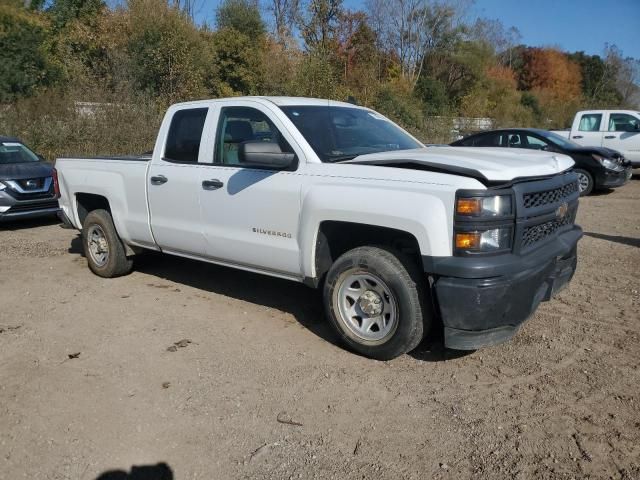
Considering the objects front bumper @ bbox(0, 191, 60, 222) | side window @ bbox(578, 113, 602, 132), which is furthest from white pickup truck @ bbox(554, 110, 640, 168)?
front bumper @ bbox(0, 191, 60, 222)

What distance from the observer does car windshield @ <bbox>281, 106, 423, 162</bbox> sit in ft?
14.8

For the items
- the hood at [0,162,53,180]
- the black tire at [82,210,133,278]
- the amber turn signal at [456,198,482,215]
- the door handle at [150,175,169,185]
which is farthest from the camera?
the hood at [0,162,53,180]

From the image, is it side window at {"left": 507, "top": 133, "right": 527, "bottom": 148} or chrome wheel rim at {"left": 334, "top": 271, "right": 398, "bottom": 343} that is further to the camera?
side window at {"left": 507, "top": 133, "right": 527, "bottom": 148}

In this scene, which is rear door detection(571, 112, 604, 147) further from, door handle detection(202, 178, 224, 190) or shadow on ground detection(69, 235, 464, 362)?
door handle detection(202, 178, 224, 190)

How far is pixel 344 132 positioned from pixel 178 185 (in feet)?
5.32

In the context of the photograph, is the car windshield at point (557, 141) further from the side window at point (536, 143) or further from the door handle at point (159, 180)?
the door handle at point (159, 180)

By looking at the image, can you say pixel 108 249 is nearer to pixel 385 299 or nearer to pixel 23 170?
pixel 385 299

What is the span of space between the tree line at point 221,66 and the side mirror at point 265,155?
1245 cm

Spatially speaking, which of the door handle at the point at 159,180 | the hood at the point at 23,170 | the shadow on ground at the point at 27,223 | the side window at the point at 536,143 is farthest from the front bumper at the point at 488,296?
the side window at the point at 536,143

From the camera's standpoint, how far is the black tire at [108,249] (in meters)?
6.17

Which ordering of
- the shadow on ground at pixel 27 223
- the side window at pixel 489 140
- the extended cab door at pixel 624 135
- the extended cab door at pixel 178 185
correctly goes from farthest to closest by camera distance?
the extended cab door at pixel 624 135 → the side window at pixel 489 140 → the shadow on ground at pixel 27 223 → the extended cab door at pixel 178 185

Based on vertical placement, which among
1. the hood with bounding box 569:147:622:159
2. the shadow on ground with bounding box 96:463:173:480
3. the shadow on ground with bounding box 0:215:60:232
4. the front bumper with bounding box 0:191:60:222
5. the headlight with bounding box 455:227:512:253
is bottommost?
the shadow on ground with bounding box 0:215:60:232

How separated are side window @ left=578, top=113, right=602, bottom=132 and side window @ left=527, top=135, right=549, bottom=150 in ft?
13.7

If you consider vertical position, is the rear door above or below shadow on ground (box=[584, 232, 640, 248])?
above
